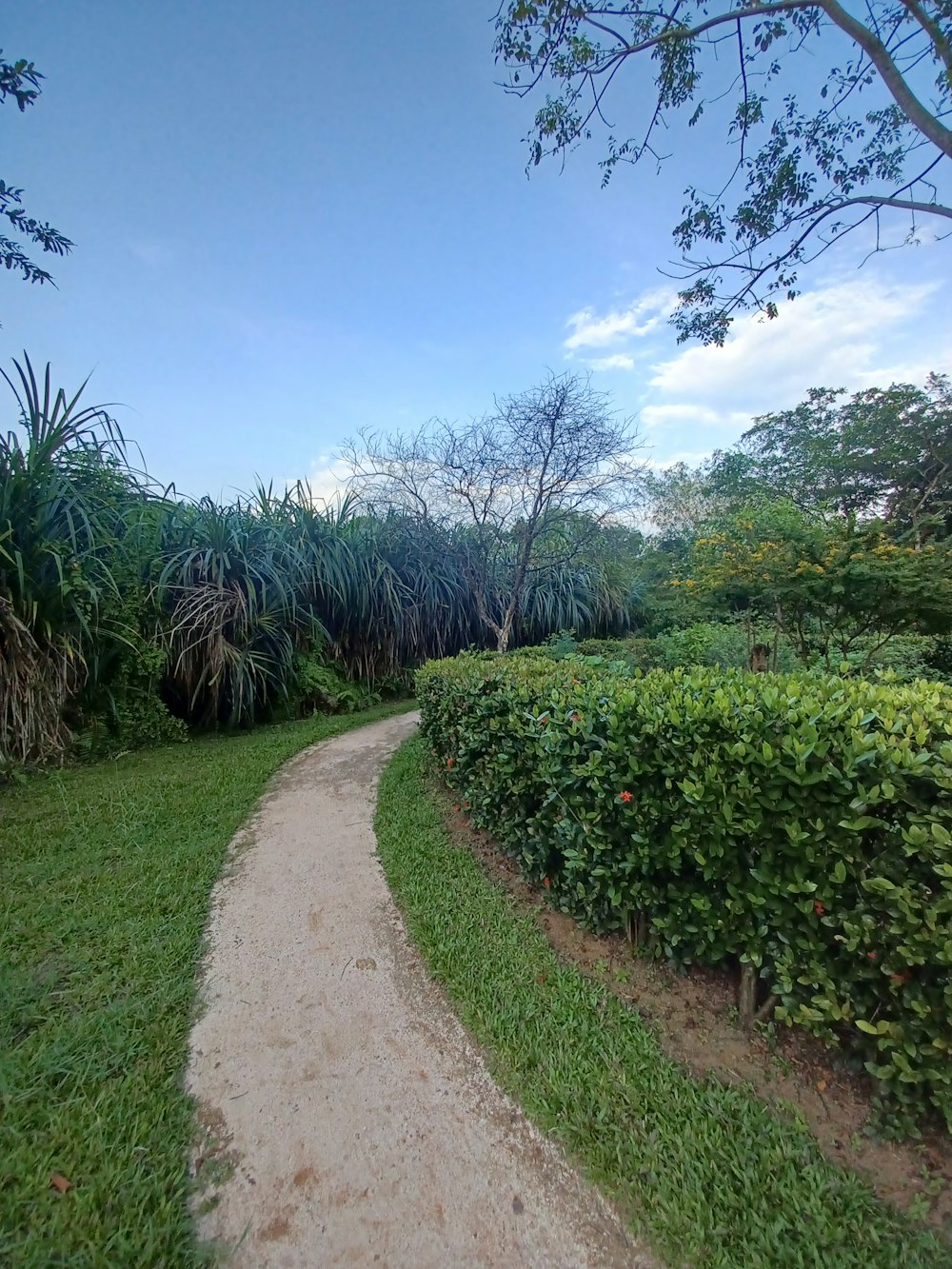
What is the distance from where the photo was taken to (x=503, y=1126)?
1.52 metres

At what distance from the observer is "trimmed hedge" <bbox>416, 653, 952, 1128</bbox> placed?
53.5 inches

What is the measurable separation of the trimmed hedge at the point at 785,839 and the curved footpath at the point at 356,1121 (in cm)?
84

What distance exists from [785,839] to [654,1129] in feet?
3.04

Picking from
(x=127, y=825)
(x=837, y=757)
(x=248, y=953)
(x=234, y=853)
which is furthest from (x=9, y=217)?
(x=837, y=757)

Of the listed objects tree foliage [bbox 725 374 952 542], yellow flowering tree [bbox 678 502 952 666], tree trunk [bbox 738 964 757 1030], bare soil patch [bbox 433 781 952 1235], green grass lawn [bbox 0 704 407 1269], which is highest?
tree foliage [bbox 725 374 952 542]

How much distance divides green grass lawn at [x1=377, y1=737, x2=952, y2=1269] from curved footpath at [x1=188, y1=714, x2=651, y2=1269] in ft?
0.30

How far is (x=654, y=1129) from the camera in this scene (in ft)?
4.80

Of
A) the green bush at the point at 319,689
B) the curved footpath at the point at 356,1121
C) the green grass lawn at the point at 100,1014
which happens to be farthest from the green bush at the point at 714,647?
the green grass lawn at the point at 100,1014

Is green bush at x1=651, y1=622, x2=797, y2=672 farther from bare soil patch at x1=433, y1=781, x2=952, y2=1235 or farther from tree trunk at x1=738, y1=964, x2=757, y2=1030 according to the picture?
tree trunk at x1=738, y1=964, x2=757, y2=1030

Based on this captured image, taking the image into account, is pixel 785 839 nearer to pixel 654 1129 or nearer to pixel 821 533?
pixel 654 1129

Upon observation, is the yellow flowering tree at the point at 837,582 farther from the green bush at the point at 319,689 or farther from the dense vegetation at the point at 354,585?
the green bush at the point at 319,689

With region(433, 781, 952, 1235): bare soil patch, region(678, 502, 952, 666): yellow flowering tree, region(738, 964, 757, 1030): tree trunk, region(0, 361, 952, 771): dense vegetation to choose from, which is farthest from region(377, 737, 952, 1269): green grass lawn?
region(678, 502, 952, 666): yellow flowering tree

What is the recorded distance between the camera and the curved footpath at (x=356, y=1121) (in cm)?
124

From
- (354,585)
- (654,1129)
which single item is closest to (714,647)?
(354,585)
